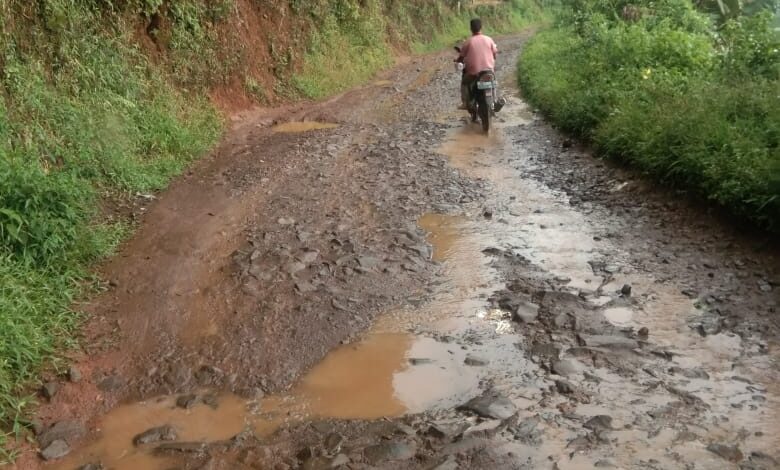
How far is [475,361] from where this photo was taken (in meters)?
4.34

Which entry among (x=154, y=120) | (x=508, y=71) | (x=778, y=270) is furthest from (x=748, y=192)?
(x=508, y=71)

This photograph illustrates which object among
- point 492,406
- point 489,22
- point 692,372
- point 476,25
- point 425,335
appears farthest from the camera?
point 489,22

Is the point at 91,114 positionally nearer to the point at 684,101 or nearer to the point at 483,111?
the point at 483,111

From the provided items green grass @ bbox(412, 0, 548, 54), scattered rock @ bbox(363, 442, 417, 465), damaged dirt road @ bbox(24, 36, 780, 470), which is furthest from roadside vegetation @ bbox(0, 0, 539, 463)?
green grass @ bbox(412, 0, 548, 54)

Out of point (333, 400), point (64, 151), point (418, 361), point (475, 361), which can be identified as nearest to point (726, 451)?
point (475, 361)

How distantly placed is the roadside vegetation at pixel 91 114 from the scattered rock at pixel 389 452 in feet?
6.56

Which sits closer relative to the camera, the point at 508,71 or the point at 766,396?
the point at 766,396

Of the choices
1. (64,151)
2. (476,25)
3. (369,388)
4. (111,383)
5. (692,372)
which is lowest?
(692,372)

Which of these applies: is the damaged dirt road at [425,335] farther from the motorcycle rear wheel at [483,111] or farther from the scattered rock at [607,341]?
the motorcycle rear wheel at [483,111]

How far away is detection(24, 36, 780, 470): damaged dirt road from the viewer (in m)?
3.58

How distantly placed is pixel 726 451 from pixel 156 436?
3.04 metres

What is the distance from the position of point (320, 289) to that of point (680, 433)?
2817 millimetres

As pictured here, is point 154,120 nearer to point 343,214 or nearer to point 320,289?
point 343,214

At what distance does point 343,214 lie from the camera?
6910 mm
